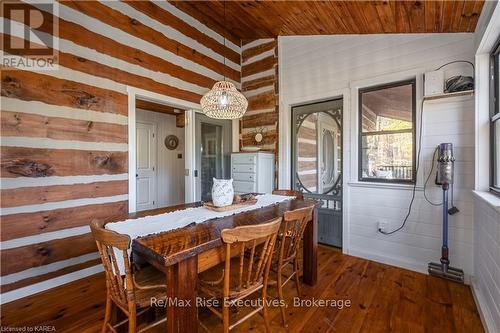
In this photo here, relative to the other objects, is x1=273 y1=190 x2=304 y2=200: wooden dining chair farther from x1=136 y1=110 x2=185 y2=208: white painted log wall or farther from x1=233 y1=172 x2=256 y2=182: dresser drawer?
x1=136 y1=110 x2=185 y2=208: white painted log wall

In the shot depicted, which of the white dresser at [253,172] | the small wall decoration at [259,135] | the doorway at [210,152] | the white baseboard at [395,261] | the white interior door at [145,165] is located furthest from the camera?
the white interior door at [145,165]

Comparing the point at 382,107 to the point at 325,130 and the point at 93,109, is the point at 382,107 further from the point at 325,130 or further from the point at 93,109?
the point at 93,109

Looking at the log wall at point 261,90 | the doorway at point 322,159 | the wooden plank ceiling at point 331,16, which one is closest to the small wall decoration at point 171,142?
the log wall at point 261,90

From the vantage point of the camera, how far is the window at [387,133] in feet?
9.00

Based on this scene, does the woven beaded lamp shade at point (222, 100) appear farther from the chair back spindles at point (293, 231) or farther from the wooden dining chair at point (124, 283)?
the wooden dining chair at point (124, 283)

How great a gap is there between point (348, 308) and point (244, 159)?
2403 mm

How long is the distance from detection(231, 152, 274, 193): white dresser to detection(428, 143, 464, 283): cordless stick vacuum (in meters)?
2.14

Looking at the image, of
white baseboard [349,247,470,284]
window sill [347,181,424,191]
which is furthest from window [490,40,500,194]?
white baseboard [349,247,470,284]

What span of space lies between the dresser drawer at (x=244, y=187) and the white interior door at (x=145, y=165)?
2353mm

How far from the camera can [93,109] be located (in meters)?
2.58

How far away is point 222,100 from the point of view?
237 cm

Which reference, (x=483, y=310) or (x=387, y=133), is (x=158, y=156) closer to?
(x=387, y=133)

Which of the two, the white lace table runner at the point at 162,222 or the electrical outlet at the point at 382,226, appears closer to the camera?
the white lace table runner at the point at 162,222

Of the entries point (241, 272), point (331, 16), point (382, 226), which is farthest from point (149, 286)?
point (331, 16)
